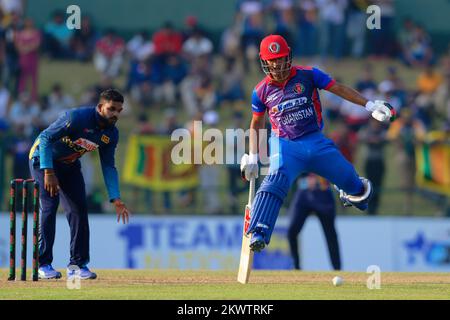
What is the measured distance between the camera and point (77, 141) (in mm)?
12039

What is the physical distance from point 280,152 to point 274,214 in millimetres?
679

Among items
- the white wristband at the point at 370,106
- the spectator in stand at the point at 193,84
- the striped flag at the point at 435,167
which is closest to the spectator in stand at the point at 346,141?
the striped flag at the point at 435,167

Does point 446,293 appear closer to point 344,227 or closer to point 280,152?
point 280,152

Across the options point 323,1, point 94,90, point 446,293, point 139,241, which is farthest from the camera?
point 323,1

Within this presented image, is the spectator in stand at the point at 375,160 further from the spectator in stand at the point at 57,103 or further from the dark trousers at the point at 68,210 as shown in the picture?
the dark trousers at the point at 68,210

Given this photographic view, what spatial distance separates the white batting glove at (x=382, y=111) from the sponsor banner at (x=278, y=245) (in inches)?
329

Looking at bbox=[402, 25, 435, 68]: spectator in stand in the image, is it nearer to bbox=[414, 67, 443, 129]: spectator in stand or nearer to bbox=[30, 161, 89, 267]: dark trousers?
bbox=[414, 67, 443, 129]: spectator in stand

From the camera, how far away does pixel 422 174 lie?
69.6 ft

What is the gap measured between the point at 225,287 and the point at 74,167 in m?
2.16

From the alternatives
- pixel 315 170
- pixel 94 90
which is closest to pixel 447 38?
pixel 94 90

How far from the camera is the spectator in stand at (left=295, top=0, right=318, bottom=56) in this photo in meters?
26.6

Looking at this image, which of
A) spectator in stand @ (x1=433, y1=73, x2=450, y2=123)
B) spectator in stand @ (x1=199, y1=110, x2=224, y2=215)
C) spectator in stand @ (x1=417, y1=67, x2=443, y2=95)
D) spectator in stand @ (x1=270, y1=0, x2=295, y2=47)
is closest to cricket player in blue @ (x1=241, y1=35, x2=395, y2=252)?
spectator in stand @ (x1=199, y1=110, x2=224, y2=215)

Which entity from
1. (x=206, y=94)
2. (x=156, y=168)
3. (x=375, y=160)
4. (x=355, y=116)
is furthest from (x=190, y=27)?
(x=375, y=160)

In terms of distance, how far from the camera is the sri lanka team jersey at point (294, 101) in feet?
38.5
